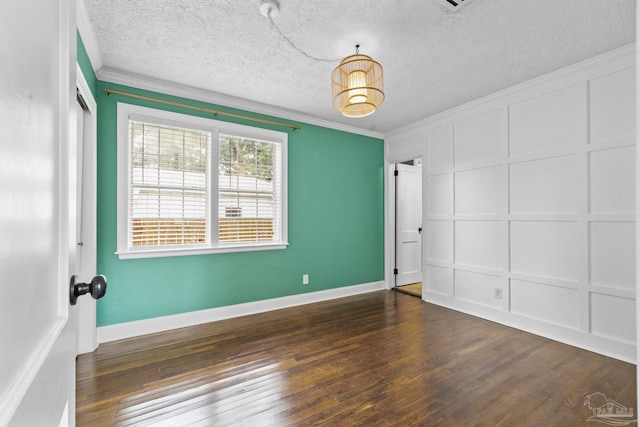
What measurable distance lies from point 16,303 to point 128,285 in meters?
3.05

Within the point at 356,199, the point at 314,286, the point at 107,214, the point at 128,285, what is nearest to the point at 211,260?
the point at 128,285

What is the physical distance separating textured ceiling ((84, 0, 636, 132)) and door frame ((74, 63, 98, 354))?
2.31 feet

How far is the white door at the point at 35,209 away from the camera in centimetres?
38

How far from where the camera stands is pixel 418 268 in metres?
5.41

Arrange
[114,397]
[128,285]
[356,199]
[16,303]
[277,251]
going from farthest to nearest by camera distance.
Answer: [356,199] → [277,251] → [128,285] → [114,397] → [16,303]

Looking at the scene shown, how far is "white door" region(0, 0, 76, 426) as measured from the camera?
1.24 ft

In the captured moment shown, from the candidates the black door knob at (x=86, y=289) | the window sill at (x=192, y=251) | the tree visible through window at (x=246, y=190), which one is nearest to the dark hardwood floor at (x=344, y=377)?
the window sill at (x=192, y=251)

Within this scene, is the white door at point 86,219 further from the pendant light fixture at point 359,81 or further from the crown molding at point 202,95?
the pendant light fixture at point 359,81

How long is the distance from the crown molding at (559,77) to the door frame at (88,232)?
409 centimetres

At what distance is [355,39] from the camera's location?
7.96ft

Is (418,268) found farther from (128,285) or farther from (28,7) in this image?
(28,7)

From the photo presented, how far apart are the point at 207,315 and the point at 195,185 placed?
151 centimetres

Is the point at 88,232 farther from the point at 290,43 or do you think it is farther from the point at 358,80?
the point at 358,80

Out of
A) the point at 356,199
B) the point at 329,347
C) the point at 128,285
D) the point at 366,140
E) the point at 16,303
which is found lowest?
the point at 329,347
